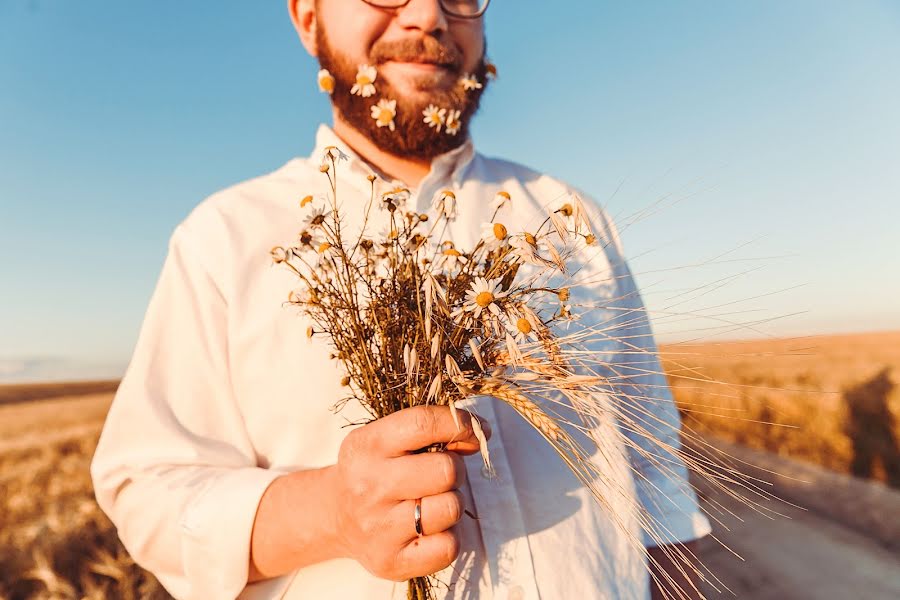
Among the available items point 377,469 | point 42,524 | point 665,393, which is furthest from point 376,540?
point 42,524

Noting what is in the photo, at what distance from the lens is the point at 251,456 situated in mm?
1363

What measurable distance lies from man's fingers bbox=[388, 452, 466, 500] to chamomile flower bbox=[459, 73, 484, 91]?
1103mm

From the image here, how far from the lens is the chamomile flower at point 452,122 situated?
5.14 ft

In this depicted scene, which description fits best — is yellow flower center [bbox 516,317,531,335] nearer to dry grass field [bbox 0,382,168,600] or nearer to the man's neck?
the man's neck

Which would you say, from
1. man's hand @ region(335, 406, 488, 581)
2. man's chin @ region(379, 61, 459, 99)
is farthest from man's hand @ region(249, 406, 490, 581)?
man's chin @ region(379, 61, 459, 99)

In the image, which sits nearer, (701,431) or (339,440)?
(339,440)

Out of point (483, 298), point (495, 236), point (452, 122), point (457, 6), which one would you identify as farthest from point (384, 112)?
point (483, 298)

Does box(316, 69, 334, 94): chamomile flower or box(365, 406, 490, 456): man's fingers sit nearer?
box(365, 406, 490, 456): man's fingers

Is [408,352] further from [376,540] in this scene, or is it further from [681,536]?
[681,536]

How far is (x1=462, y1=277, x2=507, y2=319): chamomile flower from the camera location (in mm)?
841

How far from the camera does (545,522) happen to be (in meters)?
1.33

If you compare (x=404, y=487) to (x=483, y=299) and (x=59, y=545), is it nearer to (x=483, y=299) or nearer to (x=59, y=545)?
(x=483, y=299)

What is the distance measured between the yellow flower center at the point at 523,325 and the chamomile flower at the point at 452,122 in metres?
0.90

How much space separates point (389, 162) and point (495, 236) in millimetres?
887
